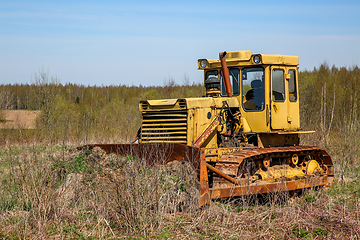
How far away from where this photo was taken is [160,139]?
24.6ft

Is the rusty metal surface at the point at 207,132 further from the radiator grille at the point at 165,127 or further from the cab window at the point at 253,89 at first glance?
the cab window at the point at 253,89

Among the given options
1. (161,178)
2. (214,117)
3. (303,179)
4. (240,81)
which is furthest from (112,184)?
(303,179)

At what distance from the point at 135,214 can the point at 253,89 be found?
4611mm

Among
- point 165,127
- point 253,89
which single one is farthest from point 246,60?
point 165,127

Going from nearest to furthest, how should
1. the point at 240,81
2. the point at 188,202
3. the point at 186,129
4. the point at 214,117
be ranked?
the point at 188,202 → the point at 186,129 → the point at 214,117 → the point at 240,81

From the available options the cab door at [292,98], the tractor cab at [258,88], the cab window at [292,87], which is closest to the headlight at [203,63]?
the tractor cab at [258,88]

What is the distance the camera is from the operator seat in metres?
8.52

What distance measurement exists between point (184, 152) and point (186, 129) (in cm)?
83

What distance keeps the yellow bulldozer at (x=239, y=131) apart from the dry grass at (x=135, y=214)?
0.62 metres

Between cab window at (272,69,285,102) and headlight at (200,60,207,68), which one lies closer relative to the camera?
cab window at (272,69,285,102)

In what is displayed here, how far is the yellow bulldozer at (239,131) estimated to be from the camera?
22.5 ft

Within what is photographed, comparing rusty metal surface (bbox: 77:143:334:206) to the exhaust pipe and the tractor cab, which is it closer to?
the tractor cab

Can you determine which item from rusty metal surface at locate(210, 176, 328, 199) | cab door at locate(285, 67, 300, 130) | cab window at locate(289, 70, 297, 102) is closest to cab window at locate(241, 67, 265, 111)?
cab door at locate(285, 67, 300, 130)

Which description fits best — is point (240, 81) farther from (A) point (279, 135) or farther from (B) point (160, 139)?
(B) point (160, 139)
